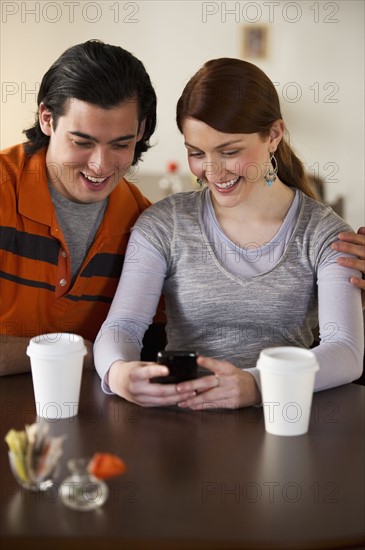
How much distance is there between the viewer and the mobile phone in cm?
140

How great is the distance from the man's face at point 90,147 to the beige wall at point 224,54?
2.97 m

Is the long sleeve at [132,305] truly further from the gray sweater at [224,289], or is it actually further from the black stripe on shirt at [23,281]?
the black stripe on shirt at [23,281]

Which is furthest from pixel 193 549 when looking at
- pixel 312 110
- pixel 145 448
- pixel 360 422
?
pixel 312 110

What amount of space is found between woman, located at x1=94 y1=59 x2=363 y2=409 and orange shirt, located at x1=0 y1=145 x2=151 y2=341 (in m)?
0.11

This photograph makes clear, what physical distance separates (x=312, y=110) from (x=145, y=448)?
4.09 meters

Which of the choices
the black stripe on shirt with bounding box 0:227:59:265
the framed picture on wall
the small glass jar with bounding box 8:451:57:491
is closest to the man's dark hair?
the black stripe on shirt with bounding box 0:227:59:265

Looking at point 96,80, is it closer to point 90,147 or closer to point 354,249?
point 90,147

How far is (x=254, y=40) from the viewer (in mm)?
4961

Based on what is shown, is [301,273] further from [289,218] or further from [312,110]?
[312,110]

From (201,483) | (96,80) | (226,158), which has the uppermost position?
(96,80)

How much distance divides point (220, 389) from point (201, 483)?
297 mm

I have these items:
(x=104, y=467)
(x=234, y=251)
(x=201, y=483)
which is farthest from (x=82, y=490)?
(x=234, y=251)

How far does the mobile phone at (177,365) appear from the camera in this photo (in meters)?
1.40

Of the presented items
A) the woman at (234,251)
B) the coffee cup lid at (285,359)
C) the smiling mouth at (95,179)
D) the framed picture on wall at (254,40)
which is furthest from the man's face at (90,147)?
the framed picture on wall at (254,40)
